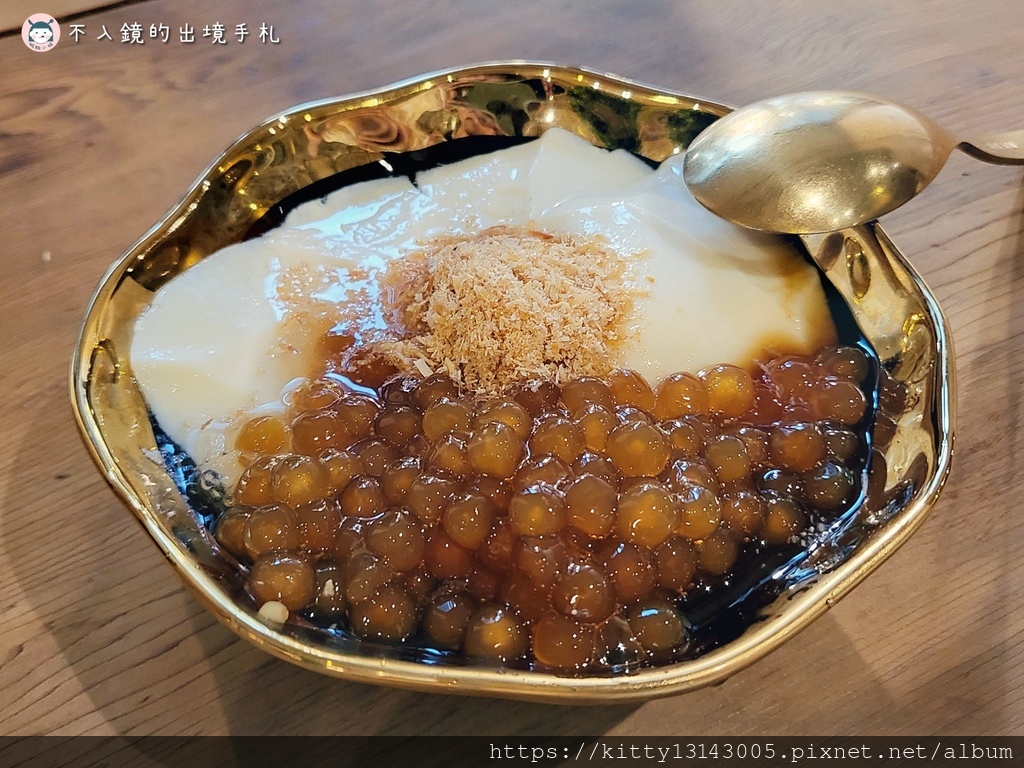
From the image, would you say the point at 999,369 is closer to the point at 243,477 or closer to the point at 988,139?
the point at 988,139

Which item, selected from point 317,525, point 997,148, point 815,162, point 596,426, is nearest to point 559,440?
point 596,426

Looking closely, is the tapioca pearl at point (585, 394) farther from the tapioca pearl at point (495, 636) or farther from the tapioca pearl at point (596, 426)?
the tapioca pearl at point (495, 636)

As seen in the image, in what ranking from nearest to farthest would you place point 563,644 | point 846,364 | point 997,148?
1. point 563,644
2. point 846,364
3. point 997,148

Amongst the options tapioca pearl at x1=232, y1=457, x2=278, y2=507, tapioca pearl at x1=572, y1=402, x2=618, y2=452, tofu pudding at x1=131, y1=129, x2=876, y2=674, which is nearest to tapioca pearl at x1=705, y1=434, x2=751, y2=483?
tofu pudding at x1=131, y1=129, x2=876, y2=674

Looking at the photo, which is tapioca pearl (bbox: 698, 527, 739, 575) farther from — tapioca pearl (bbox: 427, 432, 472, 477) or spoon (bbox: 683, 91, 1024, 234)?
spoon (bbox: 683, 91, 1024, 234)

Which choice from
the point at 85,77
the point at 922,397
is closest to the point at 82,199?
the point at 85,77

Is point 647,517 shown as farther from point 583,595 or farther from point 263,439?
point 263,439

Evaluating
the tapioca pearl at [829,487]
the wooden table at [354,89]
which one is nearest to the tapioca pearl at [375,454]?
the wooden table at [354,89]
